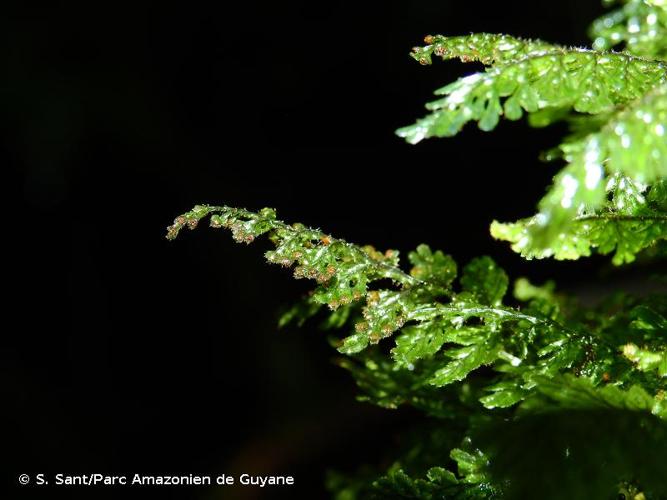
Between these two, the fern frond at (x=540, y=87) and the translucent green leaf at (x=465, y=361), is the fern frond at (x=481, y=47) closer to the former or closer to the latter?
the fern frond at (x=540, y=87)

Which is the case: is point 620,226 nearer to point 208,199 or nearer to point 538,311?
point 538,311

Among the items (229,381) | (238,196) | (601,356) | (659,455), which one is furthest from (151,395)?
(659,455)

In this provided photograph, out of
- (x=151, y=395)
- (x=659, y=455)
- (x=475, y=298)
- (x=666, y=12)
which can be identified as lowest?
(x=659, y=455)

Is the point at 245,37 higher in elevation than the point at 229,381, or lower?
higher

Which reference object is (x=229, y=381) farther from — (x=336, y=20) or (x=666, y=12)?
(x=666, y=12)

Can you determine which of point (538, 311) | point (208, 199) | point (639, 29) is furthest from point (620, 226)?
point (208, 199)
